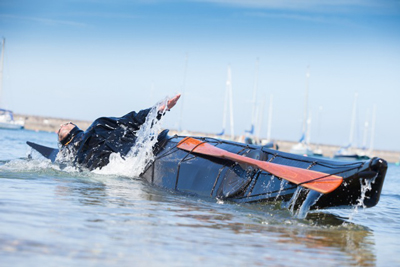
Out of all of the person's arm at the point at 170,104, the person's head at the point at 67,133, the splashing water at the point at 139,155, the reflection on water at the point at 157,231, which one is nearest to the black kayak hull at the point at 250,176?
the splashing water at the point at 139,155

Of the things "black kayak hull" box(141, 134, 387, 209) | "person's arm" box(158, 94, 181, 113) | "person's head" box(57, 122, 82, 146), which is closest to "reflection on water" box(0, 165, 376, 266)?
"black kayak hull" box(141, 134, 387, 209)

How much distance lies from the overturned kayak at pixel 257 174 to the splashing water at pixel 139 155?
15 cm

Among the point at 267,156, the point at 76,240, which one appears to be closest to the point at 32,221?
the point at 76,240

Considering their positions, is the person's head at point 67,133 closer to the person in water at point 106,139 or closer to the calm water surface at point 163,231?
the person in water at point 106,139

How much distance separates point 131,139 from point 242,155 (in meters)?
2.40

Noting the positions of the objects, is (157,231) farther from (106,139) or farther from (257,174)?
(106,139)

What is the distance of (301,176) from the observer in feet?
24.1

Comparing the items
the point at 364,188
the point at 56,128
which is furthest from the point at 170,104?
the point at 56,128

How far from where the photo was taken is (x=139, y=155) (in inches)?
402

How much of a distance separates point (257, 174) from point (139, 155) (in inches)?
106

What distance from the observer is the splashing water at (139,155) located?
10.1 m

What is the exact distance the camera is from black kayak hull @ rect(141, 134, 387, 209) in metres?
7.02

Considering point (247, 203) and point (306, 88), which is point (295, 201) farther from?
point (306, 88)

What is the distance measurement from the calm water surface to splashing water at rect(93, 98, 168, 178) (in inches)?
→ 41.9
